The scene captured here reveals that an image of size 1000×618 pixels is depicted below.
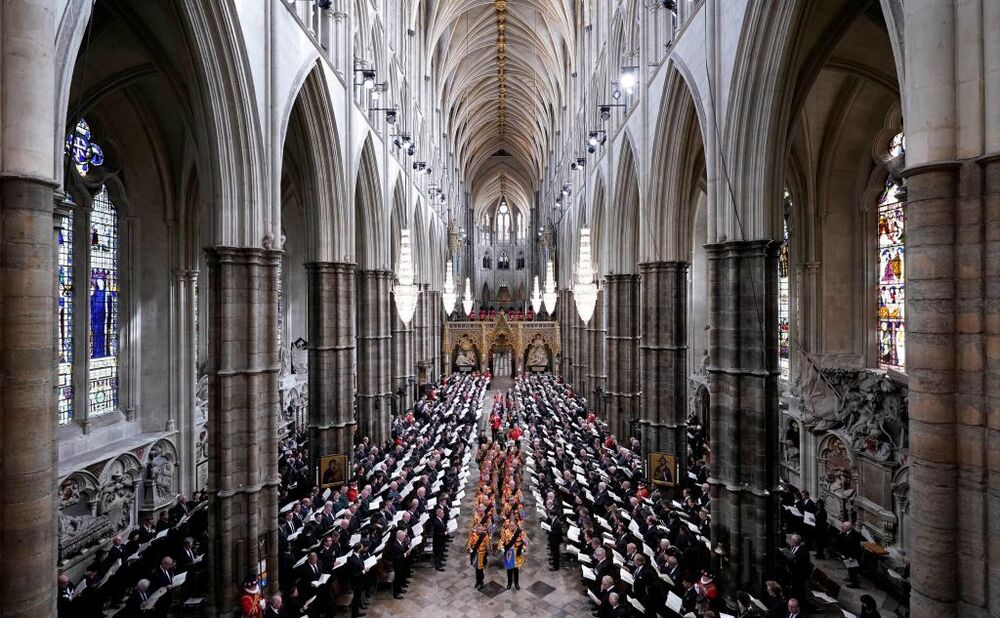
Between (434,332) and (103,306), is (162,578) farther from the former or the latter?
(434,332)

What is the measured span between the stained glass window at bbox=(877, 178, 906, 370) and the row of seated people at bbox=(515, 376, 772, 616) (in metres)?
6.46

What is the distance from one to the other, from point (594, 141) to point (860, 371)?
51.4ft

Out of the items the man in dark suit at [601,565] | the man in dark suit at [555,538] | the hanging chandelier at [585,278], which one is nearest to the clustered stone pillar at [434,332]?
the hanging chandelier at [585,278]

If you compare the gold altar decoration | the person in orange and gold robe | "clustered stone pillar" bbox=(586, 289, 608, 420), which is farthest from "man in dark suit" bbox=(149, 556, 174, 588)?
the gold altar decoration

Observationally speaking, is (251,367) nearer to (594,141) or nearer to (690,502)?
(690,502)

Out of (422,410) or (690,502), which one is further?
(422,410)

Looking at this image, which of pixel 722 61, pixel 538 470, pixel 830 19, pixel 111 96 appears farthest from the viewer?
pixel 538 470

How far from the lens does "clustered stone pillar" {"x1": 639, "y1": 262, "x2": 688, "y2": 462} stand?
615 inches

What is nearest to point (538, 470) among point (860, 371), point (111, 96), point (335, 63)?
point (860, 371)

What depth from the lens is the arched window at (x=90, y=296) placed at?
1308cm

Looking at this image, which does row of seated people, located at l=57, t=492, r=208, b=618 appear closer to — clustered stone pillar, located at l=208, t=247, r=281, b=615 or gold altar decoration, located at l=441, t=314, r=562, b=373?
clustered stone pillar, located at l=208, t=247, r=281, b=615

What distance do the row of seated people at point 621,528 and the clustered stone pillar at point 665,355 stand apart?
4.59 ft

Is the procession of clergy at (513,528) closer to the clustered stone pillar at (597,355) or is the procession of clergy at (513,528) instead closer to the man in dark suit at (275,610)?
the man in dark suit at (275,610)

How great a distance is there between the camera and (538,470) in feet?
55.3
